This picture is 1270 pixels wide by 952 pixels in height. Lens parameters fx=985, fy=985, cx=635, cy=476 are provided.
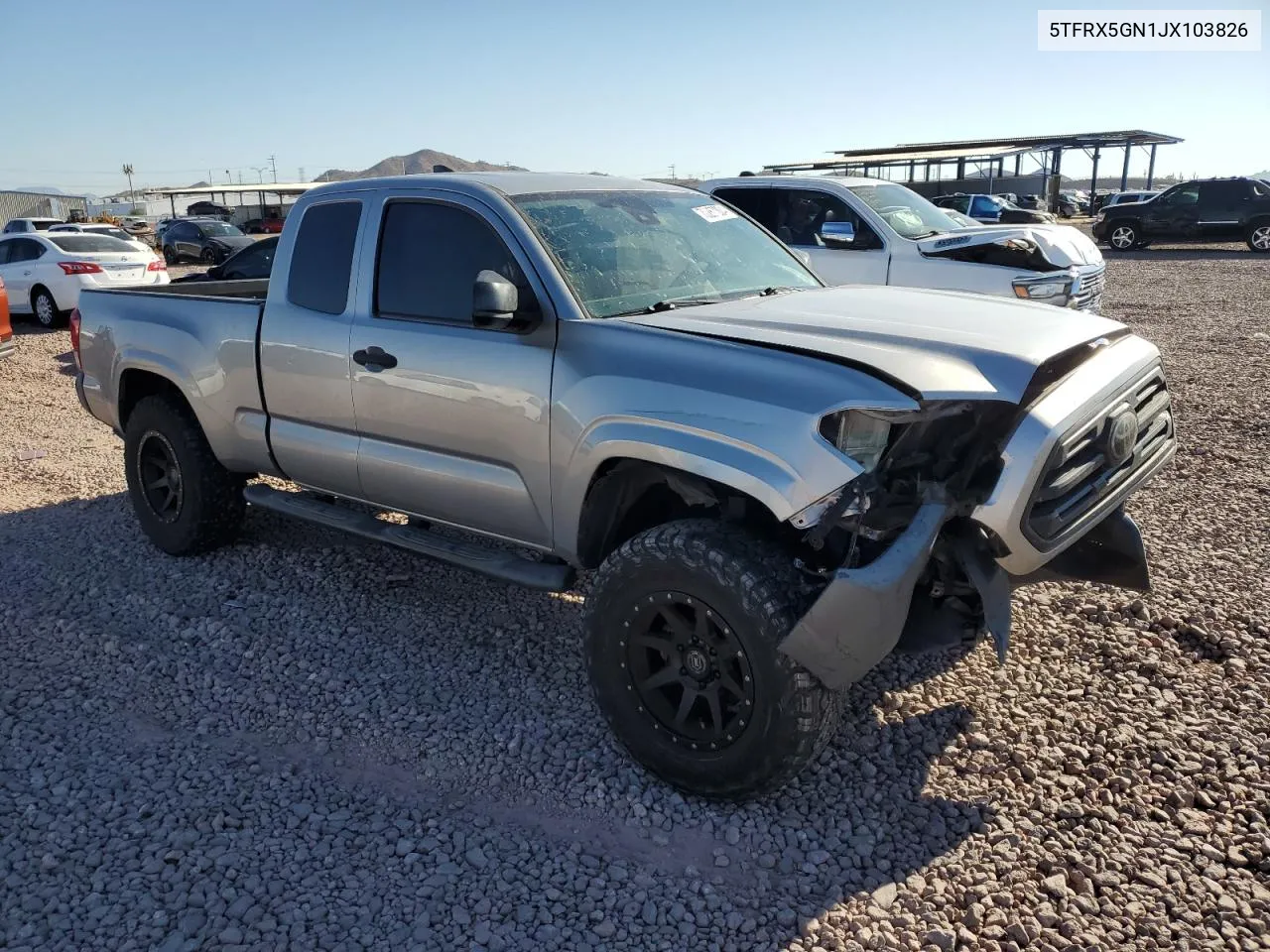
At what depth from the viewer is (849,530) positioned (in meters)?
3.12

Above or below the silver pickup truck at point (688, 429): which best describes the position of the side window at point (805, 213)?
above

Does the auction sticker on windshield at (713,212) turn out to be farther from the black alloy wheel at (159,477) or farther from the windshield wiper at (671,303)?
the black alloy wheel at (159,477)

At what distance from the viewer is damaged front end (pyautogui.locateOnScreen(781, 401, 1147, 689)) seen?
2785mm

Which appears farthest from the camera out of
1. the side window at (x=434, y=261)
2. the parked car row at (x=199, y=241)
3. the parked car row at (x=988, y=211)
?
the parked car row at (x=199, y=241)

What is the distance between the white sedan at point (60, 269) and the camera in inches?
577

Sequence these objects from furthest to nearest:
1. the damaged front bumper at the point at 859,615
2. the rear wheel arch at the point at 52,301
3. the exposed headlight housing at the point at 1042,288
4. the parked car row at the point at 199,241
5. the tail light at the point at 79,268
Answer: the parked car row at the point at 199,241
the rear wheel arch at the point at 52,301
the tail light at the point at 79,268
the exposed headlight housing at the point at 1042,288
the damaged front bumper at the point at 859,615

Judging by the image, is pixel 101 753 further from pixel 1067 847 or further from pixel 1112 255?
pixel 1112 255

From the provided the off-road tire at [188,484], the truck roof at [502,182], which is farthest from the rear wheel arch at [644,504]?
the off-road tire at [188,484]

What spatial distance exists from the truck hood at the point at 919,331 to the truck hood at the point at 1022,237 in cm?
540

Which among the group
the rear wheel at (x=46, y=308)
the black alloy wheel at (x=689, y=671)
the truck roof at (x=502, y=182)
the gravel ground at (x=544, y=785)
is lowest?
the gravel ground at (x=544, y=785)

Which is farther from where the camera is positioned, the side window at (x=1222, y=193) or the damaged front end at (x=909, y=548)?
the side window at (x=1222, y=193)

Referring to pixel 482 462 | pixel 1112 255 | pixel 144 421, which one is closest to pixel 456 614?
pixel 482 462

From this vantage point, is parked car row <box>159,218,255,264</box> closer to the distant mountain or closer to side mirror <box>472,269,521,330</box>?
the distant mountain

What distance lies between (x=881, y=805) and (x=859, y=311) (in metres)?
1.75
